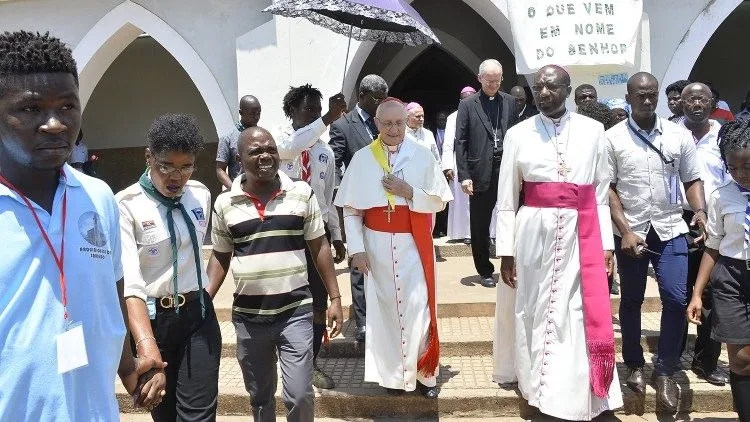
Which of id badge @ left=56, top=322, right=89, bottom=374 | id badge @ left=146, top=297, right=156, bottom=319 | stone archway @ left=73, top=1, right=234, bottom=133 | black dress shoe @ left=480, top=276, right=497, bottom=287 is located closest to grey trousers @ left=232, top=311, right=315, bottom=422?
id badge @ left=146, top=297, right=156, bottom=319

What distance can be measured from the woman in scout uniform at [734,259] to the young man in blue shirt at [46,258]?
306 cm

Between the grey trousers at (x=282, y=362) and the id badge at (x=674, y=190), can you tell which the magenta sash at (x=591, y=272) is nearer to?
the id badge at (x=674, y=190)

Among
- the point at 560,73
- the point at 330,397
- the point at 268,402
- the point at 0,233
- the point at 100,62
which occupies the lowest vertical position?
the point at 330,397

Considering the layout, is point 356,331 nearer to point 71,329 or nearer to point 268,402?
point 268,402

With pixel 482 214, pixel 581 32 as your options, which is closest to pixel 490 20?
pixel 581 32

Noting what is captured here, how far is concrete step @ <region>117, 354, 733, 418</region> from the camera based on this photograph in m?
4.25

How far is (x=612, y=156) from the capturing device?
425cm

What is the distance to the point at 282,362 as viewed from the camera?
3287 mm

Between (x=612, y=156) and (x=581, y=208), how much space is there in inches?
22.2

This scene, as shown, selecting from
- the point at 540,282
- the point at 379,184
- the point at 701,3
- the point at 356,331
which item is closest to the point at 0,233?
the point at 379,184

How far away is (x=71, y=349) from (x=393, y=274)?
2699 mm

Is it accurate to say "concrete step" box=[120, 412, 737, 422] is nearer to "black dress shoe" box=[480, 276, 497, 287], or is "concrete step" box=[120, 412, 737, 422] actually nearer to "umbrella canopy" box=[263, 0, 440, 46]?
"black dress shoe" box=[480, 276, 497, 287]

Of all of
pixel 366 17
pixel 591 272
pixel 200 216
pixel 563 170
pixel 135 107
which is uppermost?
pixel 135 107

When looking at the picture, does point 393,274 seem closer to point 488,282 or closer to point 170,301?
point 170,301
